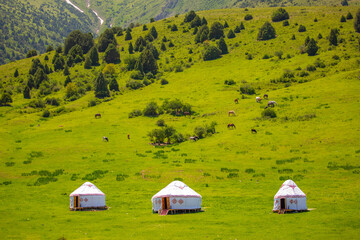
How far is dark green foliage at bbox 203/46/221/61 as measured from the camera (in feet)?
417

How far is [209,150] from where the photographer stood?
2303 inches

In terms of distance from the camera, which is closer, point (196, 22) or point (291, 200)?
point (291, 200)

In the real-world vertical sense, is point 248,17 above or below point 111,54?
above

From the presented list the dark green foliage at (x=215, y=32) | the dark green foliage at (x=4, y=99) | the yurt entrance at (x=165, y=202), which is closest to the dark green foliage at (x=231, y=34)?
→ the dark green foliage at (x=215, y=32)

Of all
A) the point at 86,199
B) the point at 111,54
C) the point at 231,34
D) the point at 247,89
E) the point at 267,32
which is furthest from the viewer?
the point at 231,34

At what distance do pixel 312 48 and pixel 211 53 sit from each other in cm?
3209

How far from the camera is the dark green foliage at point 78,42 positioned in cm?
15125

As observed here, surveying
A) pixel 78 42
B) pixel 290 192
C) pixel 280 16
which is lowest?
pixel 290 192

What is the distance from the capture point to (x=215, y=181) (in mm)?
43062

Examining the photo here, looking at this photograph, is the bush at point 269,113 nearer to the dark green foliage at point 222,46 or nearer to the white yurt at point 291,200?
the white yurt at point 291,200

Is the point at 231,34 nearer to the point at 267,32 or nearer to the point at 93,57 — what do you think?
the point at 267,32

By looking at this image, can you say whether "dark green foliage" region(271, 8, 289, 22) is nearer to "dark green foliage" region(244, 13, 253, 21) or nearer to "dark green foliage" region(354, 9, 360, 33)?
"dark green foliage" region(244, 13, 253, 21)

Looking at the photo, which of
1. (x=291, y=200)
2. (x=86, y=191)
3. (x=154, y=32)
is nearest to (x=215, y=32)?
(x=154, y=32)

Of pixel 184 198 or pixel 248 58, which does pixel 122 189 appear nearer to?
pixel 184 198
